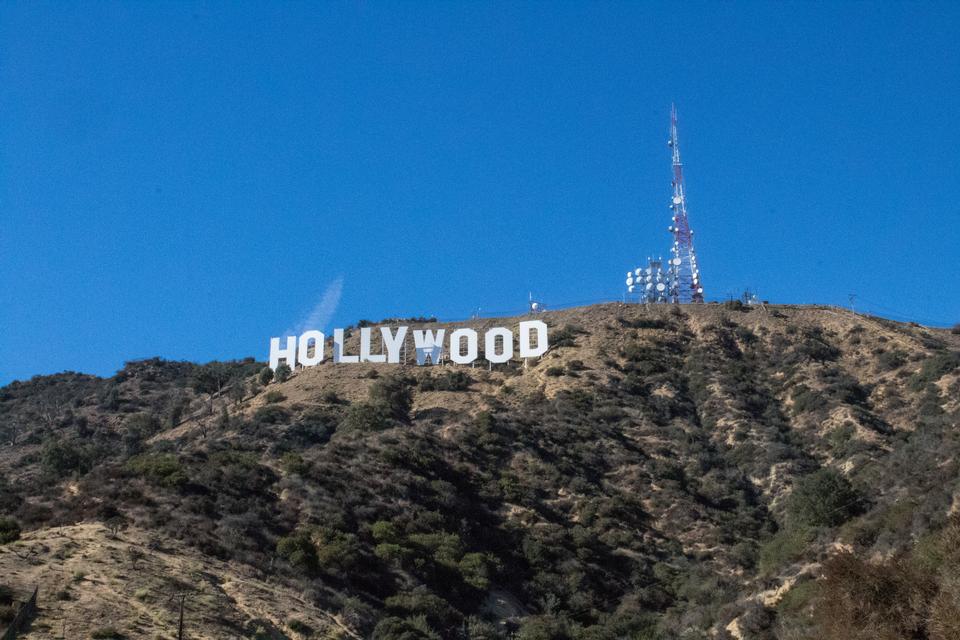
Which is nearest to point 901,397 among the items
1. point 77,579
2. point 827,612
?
point 827,612

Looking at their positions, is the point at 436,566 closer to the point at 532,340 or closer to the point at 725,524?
the point at 725,524

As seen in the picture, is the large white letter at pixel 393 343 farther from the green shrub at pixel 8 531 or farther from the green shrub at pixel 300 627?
the green shrub at pixel 300 627

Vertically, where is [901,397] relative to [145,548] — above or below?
above

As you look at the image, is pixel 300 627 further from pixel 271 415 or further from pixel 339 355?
pixel 339 355

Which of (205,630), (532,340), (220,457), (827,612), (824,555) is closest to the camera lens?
(827,612)

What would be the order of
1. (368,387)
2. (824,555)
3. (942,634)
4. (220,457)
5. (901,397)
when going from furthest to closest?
(368,387), (901,397), (220,457), (824,555), (942,634)

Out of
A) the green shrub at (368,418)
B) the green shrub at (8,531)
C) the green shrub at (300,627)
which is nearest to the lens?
the green shrub at (300,627)

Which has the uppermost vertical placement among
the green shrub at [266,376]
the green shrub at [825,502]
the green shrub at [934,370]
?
the green shrub at [266,376]

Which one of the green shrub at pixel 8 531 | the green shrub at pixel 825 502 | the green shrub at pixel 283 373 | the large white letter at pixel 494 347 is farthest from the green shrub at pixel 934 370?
the green shrub at pixel 8 531
